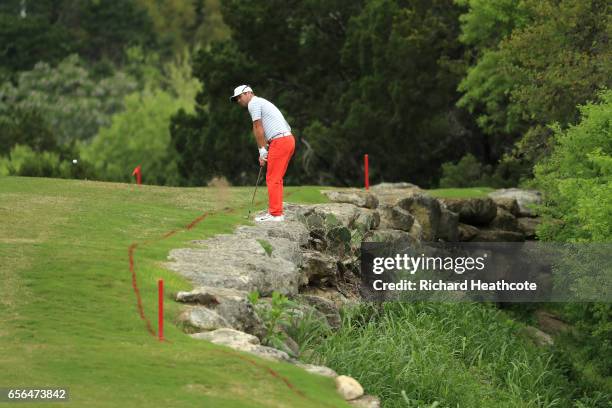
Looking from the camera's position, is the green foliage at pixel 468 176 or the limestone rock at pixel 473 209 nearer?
the limestone rock at pixel 473 209

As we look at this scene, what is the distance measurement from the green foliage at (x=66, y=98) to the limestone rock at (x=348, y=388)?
233 ft

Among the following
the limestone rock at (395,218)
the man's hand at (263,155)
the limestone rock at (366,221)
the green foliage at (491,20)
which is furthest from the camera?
the green foliage at (491,20)

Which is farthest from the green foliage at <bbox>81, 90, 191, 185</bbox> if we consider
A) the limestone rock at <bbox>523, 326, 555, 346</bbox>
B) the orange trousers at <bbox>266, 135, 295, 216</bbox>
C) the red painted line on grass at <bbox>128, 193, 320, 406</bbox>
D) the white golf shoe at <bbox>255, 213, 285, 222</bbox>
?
the red painted line on grass at <bbox>128, 193, 320, 406</bbox>

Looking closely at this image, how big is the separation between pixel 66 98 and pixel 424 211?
A: 62985mm

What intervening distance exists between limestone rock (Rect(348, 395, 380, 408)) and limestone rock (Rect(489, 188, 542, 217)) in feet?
76.1

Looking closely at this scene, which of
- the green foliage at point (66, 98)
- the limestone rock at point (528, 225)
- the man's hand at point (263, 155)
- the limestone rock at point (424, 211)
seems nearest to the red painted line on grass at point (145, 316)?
the man's hand at point (263, 155)

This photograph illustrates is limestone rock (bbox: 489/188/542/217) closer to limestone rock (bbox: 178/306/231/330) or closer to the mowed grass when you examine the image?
the mowed grass

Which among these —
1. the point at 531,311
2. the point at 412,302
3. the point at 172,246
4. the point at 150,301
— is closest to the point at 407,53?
the point at 531,311

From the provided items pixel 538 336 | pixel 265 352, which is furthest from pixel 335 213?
pixel 265 352

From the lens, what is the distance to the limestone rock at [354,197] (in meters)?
30.2

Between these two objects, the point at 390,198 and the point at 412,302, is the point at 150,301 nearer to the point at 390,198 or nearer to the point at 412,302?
Result: the point at 412,302

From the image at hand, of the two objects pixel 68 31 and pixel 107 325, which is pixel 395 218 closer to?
pixel 107 325

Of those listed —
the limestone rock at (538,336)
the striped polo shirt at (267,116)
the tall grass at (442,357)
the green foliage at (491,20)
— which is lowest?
the limestone rock at (538,336)

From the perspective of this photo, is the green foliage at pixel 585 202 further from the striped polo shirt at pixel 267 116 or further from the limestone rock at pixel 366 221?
the striped polo shirt at pixel 267 116
